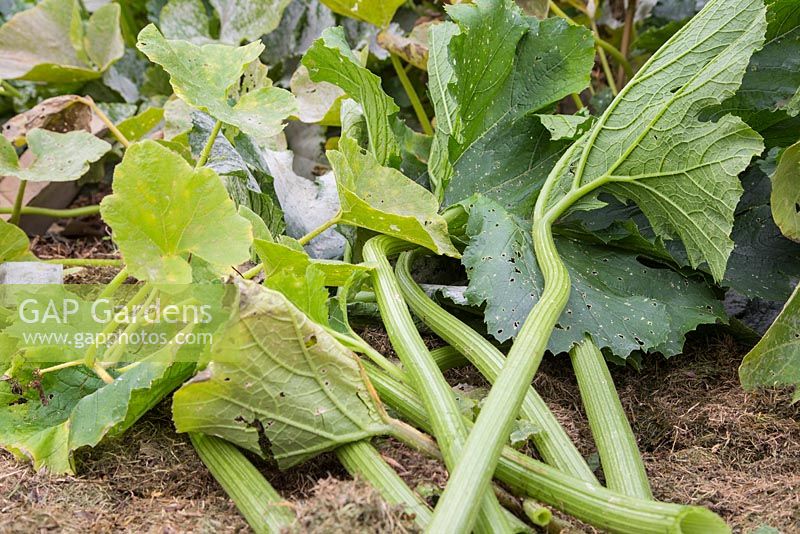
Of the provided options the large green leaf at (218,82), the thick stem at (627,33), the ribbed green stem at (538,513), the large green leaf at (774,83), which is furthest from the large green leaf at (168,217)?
the thick stem at (627,33)

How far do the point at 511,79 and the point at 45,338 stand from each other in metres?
0.97

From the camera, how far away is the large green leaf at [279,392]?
963mm

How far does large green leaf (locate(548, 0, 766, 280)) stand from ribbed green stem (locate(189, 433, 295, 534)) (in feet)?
2.41

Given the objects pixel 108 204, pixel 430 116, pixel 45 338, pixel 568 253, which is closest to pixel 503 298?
pixel 568 253

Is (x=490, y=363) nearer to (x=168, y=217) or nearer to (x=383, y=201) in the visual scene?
(x=383, y=201)

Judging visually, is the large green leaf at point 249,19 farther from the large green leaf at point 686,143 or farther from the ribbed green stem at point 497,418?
the ribbed green stem at point 497,418

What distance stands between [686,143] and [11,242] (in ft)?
4.31

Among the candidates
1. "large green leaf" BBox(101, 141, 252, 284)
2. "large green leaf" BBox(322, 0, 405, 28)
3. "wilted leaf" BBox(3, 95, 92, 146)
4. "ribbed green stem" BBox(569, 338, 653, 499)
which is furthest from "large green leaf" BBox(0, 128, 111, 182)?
"ribbed green stem" BBox(569, 338, 653, 499)

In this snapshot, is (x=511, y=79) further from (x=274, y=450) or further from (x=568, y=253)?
(x=274, y=450)

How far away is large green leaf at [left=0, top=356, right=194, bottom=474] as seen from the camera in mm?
1039

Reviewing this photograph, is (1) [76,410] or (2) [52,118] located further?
(2) [52,118]

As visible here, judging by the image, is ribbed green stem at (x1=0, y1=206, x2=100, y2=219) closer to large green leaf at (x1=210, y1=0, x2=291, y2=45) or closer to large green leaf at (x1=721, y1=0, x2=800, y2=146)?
large green leaf at (x1=210, y1=0, x2=291, y2=45)

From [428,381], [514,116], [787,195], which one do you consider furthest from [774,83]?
[428,381]

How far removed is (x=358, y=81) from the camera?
1.40 m
